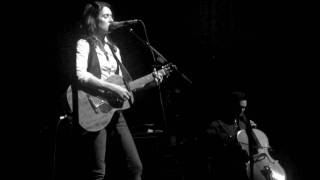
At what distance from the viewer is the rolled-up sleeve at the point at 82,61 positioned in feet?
8.68

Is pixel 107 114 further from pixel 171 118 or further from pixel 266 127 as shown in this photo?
pixel 266 127

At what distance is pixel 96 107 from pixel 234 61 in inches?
125

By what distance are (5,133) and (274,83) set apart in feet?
12.8

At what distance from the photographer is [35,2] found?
3.85m

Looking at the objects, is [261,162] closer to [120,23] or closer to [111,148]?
[111,148]

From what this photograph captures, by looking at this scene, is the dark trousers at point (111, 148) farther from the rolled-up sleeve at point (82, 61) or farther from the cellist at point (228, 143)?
the cellist at point (228, 143)

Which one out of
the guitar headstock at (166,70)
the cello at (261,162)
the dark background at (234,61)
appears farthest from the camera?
the dark background at (234,61)

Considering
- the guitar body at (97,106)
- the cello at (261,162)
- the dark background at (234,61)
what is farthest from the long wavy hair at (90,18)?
the cello at (261,162)

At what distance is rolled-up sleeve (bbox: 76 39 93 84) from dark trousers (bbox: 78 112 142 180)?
41cm

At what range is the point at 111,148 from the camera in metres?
2.79

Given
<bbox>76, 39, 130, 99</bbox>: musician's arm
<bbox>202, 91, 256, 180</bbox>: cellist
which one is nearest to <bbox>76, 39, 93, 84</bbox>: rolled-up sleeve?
<bbox>76, 39, 130, 99</bbox>: musician's arm

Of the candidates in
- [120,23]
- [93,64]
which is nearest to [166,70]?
[120,23]

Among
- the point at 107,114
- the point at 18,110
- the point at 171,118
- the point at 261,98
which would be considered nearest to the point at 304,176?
the point at 261,98

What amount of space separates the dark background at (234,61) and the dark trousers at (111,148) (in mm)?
1916
